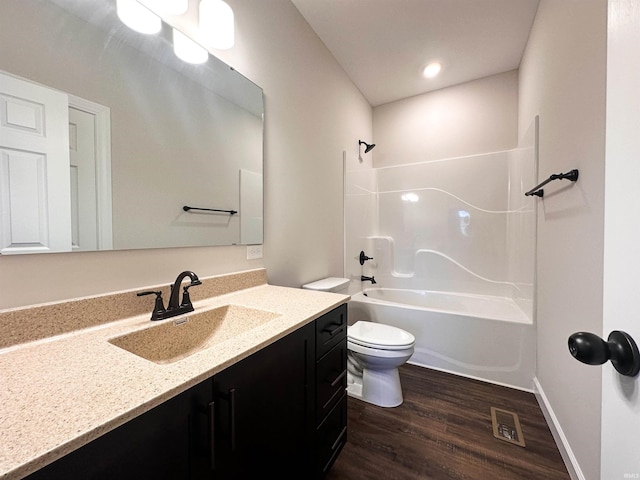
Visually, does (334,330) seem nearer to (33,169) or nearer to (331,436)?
(331,436)

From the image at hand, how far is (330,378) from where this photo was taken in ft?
3.92

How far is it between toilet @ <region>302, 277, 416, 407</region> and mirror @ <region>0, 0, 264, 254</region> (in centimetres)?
104

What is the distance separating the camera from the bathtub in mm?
1924

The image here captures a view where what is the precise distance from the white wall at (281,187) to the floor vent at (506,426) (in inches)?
57.2

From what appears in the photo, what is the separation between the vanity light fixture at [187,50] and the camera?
1147 mm

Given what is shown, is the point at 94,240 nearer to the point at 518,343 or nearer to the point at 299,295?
the point at 299,295

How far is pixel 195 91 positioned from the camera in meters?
1.23

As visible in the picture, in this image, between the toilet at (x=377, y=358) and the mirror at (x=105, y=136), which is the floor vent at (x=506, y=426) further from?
the mirror at (x=105, y=136)

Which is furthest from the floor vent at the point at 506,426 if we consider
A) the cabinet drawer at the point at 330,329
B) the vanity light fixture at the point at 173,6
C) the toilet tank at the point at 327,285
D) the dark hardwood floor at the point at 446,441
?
the vanity light fixture at the point at 173,6

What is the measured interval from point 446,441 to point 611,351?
55.5 inches

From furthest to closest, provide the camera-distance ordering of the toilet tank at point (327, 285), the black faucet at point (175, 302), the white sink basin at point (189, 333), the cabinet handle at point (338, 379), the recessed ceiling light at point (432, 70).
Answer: the recessed ceiling light at point (432, 70) < the toilet tank at point (327, 285) < the cabinet handle at point (338, 379) < the black faucet at point (175, 302) < the white sink basin at point (189, 333)

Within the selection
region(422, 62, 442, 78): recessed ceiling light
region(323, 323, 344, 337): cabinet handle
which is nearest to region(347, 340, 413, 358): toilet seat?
region(323, 323, 344, 337): cabinet handle

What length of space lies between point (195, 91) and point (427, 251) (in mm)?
2588

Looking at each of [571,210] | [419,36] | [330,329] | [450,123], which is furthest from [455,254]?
[330,329]
